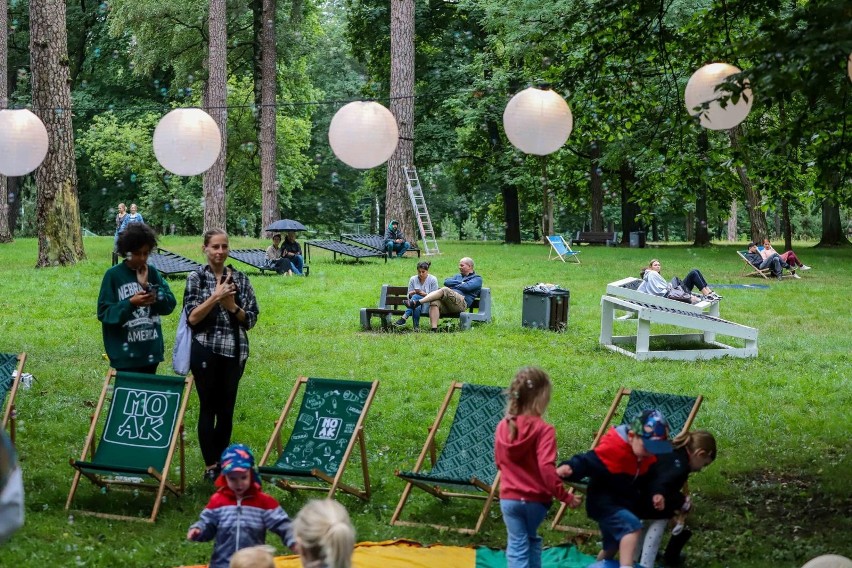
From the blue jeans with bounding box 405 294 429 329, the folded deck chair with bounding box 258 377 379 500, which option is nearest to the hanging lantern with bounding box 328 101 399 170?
the folded deck chair with bounding box 258 377 379 500

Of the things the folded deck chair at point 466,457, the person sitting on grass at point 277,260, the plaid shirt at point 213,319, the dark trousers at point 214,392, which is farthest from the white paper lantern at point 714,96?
the person sitting on grass at point 277,260

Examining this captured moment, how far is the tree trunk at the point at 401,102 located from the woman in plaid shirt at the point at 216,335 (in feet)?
51.6

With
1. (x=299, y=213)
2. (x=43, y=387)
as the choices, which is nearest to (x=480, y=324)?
(x=43, y=387)

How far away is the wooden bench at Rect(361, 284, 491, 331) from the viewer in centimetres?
1417

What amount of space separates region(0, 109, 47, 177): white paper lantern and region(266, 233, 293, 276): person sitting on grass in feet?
36.6

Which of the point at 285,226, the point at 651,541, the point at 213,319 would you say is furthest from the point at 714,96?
the point at 285,226

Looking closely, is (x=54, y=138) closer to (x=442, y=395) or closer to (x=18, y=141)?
(x=18, y=141)

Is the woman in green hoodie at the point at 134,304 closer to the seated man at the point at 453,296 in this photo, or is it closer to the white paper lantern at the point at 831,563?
the white paper lantern at the point at 831,563

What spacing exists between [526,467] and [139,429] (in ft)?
9.66

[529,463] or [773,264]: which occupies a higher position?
[529,463]

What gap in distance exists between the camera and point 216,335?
6930 millimetres

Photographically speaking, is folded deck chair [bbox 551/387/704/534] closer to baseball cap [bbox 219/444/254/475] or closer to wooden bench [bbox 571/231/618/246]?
baseball cap [bbox 219/444/254/475]

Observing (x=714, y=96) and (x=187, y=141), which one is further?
(x=187, y=141)

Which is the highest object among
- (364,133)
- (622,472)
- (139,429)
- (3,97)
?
(3,97)
